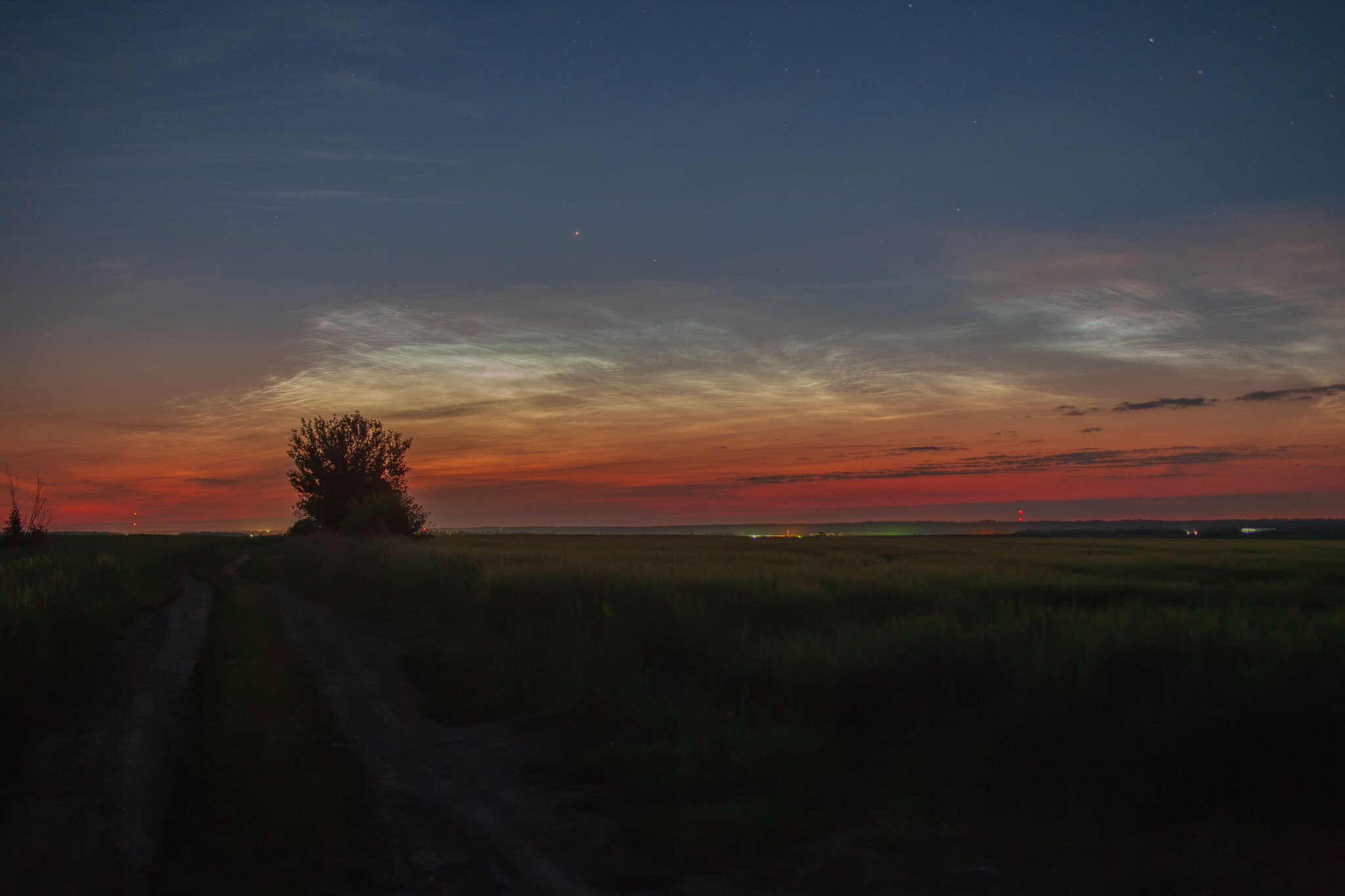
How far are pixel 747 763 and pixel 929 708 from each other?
1.99 m

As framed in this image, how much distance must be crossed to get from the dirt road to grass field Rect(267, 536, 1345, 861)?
10.3 feet

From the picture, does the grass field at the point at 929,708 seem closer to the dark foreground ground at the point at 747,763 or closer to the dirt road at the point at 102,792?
the dark foreground ground at the point at 747,763

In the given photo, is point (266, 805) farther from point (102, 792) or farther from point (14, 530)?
point (14, 530)

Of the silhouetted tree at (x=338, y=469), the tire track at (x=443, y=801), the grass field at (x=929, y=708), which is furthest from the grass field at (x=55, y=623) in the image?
the silhouetted tree at (x=338, y=469)

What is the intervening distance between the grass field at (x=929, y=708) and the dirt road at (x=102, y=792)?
3.15 metres

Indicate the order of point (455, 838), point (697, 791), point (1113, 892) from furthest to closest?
point (697, 791)
point (455, 838)
point (1113, 892)

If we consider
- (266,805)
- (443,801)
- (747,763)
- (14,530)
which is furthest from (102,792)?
(14,530)

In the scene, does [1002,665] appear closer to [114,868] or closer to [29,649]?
[114,868]

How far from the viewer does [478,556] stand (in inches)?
989

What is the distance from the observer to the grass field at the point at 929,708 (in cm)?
562

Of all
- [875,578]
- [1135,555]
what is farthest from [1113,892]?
[1135,555]

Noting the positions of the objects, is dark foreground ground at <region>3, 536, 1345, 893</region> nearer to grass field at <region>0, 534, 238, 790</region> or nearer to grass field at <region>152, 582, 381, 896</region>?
grass field at <region>152, 582, 381, 896</region>

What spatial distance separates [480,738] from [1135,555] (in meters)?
27.0

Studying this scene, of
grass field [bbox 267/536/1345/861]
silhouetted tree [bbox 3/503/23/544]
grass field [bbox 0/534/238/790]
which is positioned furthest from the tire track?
silhouetted tree [bbox 3/503/23/544]
